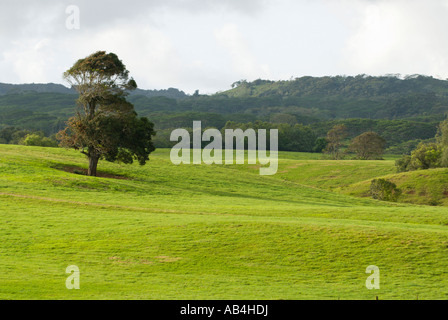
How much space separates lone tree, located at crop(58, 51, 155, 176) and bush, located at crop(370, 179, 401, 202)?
3820 centimetres

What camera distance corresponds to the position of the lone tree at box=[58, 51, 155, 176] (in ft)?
168

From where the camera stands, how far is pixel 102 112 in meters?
52.7

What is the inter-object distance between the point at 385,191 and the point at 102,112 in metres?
43.3

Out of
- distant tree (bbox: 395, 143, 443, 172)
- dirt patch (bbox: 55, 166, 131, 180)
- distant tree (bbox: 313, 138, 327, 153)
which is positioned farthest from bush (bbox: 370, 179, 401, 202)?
distant tree (bbox: 313, 138, 327, 153)

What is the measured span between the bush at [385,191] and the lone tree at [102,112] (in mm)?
38198

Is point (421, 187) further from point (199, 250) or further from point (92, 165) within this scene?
point (199, 250)

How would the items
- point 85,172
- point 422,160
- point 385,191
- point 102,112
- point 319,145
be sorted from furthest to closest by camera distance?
point 319,145
point 422,160
point 385,191
point 85,172
point 102,112

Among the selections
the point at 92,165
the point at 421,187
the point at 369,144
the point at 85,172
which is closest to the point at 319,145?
the point at 369,144

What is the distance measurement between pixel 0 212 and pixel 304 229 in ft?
61.2

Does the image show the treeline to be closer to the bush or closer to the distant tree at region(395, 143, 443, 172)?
the distant tree at region(395, 143, 443, 172)

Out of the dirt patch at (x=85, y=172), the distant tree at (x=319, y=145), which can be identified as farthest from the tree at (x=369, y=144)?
the dirt patch at (x=85, y=172)
